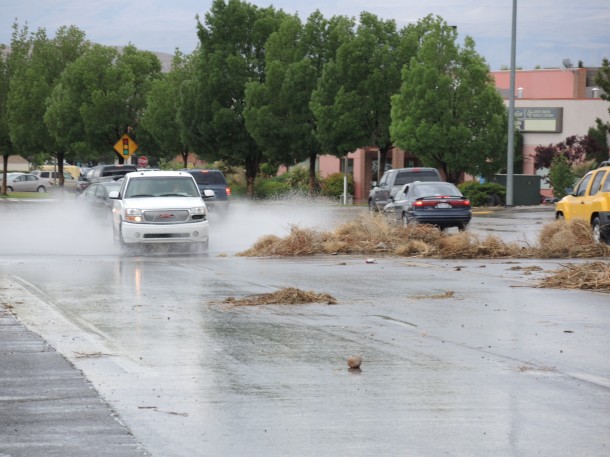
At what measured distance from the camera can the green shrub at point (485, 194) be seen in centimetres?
5209

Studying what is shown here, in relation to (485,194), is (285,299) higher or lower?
higher

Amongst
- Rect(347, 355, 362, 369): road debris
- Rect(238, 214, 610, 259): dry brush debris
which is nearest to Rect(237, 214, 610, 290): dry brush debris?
Rect(238, 214, 610, 259): dry brush debris

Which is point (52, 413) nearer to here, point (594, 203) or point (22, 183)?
point (594, 203)

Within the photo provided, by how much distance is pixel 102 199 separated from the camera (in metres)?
35.5

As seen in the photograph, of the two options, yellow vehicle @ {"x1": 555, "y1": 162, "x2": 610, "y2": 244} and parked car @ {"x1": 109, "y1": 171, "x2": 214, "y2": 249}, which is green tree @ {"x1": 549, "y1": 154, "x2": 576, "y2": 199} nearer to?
yellow vehicle @ {"x1": 555, "y1": 162, "x2": 610, "y2": 244}

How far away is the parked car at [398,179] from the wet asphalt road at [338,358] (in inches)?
759

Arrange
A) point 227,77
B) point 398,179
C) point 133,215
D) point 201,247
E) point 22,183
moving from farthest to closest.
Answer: point 22,183, point 227,77, point 398,179, point 201,247, point 133,215

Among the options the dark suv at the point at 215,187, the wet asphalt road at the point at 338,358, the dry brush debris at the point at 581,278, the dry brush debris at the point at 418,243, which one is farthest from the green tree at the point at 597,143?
the dry brush debris at the point at 581,278

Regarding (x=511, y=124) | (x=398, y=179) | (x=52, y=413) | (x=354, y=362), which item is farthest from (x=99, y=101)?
(x=52, y=413)

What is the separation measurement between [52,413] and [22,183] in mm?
82601

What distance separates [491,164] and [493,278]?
3555cm

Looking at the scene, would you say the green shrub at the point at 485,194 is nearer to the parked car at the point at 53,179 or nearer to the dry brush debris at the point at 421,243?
the dry brush debris at the point at 421,243

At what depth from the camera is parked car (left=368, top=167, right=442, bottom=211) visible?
129 ft

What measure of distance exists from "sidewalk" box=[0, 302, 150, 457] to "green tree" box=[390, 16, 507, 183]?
4210 centimetres
